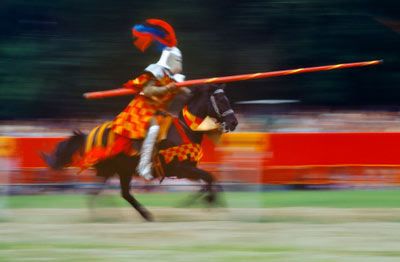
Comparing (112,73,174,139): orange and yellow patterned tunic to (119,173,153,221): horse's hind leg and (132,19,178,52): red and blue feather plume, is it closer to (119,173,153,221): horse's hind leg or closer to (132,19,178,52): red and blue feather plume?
→ (132,19,178,52): red and blue feather plume

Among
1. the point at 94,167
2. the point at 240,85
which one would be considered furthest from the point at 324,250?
the point at 240,85

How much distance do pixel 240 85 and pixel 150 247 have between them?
14.0 metres

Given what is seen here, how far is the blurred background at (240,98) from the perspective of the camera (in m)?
12.4

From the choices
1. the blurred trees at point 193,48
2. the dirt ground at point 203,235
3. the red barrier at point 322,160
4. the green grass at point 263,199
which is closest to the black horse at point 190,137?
the dirt ground at point 203,235

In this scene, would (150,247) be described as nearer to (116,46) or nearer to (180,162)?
(180,162)

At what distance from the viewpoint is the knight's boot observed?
10531 millimetres

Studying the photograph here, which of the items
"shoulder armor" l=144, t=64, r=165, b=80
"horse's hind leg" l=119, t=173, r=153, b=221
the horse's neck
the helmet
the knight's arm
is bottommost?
"horse's hind leg" l=119, t=173, r=153, b=221

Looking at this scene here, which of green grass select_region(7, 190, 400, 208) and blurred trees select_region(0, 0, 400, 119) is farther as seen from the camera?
blurred trees select_region(0, 0, 400, 119)

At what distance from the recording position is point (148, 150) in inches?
415

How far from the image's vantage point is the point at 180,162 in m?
10.7

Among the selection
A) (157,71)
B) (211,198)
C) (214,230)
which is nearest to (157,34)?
(157,71)

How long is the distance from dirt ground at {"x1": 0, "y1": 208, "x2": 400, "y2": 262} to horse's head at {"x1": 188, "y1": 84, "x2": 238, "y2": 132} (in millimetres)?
1151

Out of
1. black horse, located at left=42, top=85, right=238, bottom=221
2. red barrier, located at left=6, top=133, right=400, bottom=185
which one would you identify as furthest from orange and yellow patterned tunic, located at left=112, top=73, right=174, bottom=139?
red barrier, located at left=6, top=133, right=400, bottom=185

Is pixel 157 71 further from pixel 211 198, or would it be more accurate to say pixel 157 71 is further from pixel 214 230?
pixel 214 230
